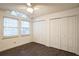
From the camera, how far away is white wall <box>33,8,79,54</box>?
A: 5.78 ft

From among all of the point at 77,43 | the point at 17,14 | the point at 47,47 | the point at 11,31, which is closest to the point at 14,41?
the point at 11,31

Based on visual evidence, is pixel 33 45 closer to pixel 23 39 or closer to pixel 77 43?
pixel 23 39

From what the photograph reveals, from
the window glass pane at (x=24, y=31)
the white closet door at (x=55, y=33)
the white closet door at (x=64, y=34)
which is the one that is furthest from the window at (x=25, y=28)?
the white closet door at (x=64, y=34)

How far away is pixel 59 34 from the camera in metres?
2.01

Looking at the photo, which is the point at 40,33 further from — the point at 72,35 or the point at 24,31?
the point at 72,35

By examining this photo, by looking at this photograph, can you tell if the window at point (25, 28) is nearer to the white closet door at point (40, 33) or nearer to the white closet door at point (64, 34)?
the white closet door at point (40, 33)

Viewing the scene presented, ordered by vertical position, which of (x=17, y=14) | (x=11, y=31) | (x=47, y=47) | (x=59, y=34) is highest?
(x=17, y=14)

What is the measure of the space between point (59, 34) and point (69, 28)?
14.1 inches

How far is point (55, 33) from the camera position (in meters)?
2.01

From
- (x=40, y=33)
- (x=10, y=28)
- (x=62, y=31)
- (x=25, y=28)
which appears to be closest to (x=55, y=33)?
(x=62, y=31)

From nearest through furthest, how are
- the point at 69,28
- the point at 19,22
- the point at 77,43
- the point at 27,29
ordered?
the point at 27,29
the point at 19,22
the point at 69,28
the point at 77,43

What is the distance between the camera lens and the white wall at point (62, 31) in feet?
5.78

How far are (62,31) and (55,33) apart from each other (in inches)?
8.8

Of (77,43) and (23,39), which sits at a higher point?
(23,39)
